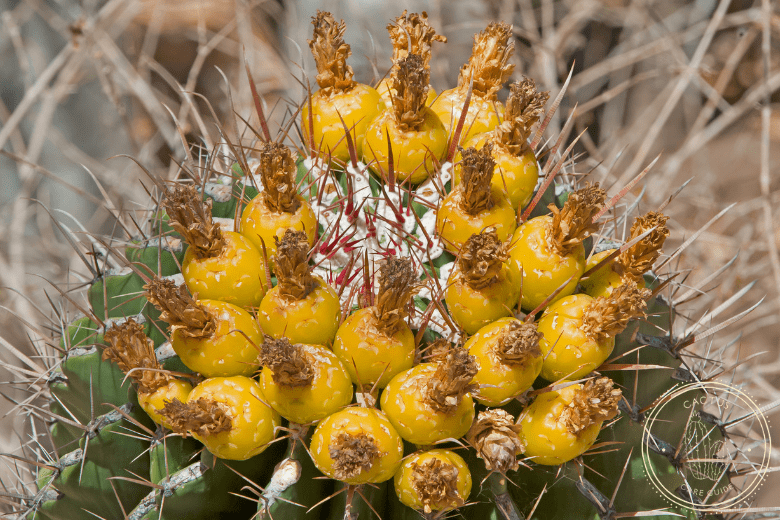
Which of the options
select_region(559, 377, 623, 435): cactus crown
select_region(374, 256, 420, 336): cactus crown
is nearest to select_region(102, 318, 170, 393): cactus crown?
select_region(374, 256, 420, 336): cactus crown

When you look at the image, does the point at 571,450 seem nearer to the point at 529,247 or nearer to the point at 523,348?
the point at 523,348

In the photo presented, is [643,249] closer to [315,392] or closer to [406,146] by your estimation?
[406,146]

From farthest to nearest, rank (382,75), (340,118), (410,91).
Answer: (382,75) → (340,118) → (410,91)

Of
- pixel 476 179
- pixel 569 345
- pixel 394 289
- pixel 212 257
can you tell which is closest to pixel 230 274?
pixel 212 257

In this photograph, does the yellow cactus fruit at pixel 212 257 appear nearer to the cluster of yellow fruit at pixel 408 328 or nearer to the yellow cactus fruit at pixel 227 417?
the cluster of yellow fruit at pixel 408 328

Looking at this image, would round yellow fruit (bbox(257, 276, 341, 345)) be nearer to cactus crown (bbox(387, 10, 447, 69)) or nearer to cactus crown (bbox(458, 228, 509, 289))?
cactus crown (bbox(458, 228, 509, 289))
